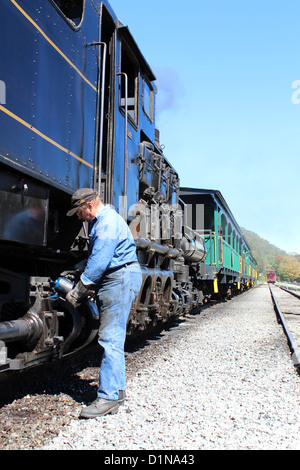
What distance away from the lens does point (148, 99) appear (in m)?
6.16

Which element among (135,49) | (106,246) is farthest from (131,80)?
(106,246)

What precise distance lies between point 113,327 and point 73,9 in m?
2.99

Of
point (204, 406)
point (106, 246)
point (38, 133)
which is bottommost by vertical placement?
point (204, 406)

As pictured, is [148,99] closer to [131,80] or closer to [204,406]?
[131,80]

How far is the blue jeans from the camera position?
304 cm

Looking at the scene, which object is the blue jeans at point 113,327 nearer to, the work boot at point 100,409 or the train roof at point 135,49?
the work boot at point 100,409

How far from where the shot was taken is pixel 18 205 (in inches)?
106

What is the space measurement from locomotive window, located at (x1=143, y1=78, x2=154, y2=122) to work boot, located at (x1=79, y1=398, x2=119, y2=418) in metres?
4.23

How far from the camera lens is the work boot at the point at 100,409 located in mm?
2896

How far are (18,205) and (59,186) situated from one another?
58cm

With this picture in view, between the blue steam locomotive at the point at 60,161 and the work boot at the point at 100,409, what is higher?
the blue steam locomotive at the point at 60,161

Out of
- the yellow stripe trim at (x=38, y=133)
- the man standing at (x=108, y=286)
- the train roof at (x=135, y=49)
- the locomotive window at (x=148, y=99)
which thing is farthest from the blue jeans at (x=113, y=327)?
the locomotive window at (x=148, y=99)

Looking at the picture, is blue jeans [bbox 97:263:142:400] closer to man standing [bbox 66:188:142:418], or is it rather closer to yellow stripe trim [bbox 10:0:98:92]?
man standing [bbox 66:188:142:418]

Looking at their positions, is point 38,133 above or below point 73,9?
below
